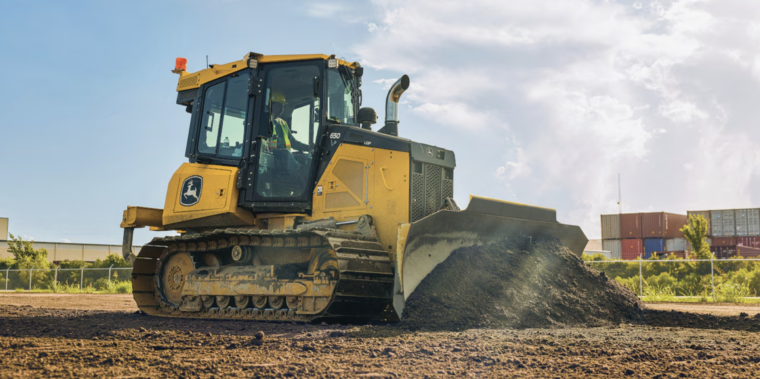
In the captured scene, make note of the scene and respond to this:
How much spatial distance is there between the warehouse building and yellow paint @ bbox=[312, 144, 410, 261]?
42835mm

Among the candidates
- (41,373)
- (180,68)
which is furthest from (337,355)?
(180,68)

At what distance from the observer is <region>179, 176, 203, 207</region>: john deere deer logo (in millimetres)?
10086

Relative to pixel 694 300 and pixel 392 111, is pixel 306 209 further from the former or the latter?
pixel 694 300

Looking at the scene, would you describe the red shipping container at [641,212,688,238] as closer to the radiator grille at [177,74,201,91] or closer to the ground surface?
the ground surface

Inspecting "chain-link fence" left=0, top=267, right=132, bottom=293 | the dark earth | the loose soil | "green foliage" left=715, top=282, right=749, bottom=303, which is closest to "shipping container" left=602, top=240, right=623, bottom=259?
"green foliage" left=715, top=282, right=749, bottom=303

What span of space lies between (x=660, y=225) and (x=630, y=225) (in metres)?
2.19

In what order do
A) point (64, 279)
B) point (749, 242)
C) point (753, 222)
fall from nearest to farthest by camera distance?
1. point (64, 279)
2. point (749, 242)
3. point (753, 222)

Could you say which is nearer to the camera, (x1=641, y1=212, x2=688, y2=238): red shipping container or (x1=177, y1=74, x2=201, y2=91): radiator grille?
(x1=177, y1=74, x2=201, y2=91): radiator grille

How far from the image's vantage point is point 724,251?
38250mm

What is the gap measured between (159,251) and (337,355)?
674 cm

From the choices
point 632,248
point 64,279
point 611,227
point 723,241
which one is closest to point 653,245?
point 632,248

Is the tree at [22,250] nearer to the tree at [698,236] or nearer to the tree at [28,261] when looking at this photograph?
the tree at [28,261]

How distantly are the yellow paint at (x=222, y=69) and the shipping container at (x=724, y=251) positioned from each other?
115 feet

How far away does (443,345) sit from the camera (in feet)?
19.2
